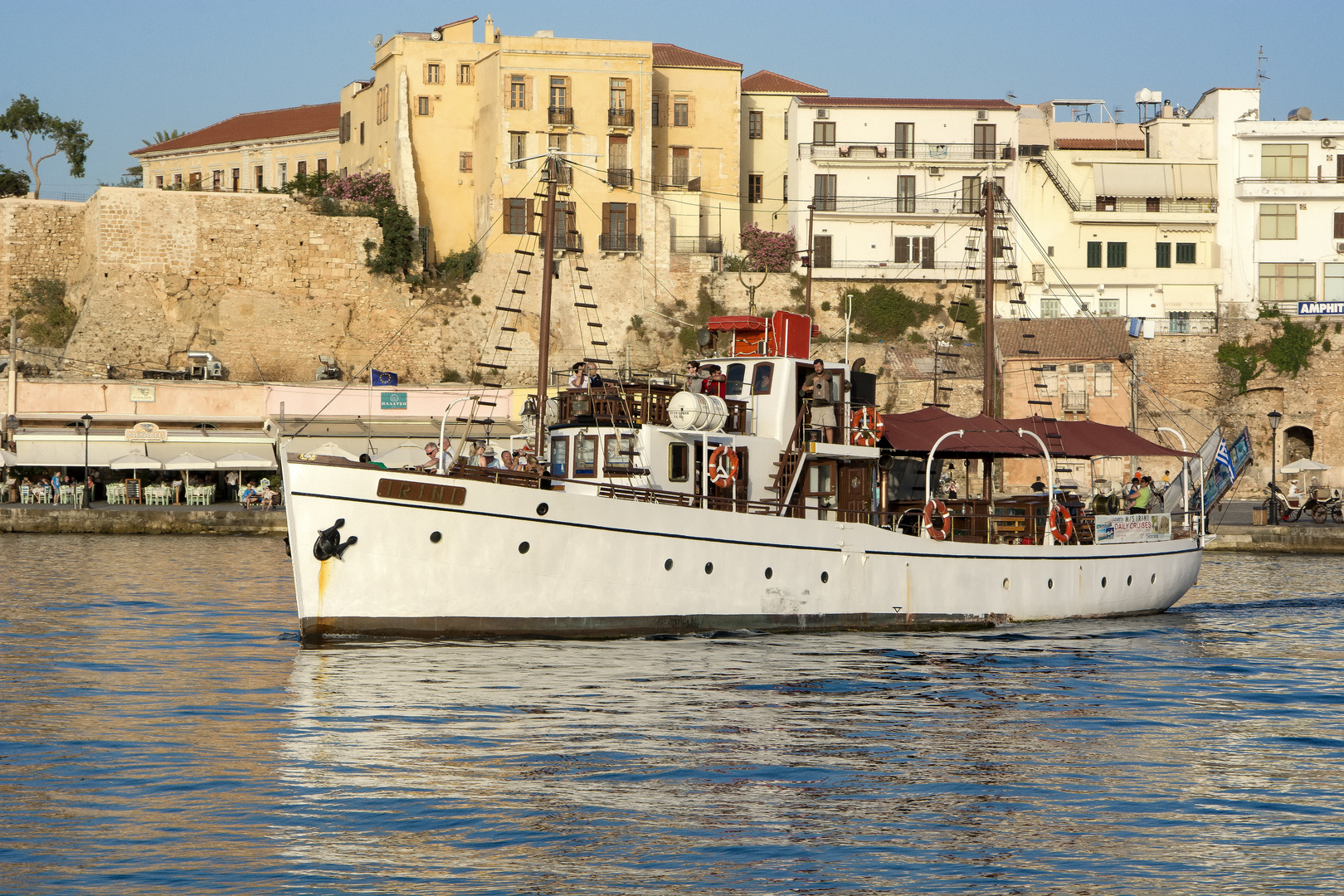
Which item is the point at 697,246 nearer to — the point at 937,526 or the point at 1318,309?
the point at 1318,309

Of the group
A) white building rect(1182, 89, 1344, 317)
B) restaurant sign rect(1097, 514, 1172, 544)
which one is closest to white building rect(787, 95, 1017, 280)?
white building rect(1182, 89, 1344, 317)

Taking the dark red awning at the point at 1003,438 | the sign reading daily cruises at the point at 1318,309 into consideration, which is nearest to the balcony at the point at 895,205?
the sign reading daily cruises at the point at 1318,309

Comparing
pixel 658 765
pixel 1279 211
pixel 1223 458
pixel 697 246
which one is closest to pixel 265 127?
pixel 697 246

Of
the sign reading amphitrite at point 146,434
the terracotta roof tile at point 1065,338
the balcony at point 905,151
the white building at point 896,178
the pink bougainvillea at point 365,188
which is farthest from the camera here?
the pink bougainvillea at point 365,188

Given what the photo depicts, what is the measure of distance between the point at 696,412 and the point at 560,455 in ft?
6.92

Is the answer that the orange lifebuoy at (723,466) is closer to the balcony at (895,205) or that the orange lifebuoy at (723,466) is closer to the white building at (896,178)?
the white building at (896,178)

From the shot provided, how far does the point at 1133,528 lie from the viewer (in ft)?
84.7

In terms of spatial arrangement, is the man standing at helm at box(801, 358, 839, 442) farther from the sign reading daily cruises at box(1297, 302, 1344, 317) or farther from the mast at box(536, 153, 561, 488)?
the sign reading daily cruises at box(1297, 302, 1344, 317)

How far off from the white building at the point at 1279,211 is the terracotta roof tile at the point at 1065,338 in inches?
248

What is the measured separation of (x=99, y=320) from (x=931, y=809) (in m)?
50.2

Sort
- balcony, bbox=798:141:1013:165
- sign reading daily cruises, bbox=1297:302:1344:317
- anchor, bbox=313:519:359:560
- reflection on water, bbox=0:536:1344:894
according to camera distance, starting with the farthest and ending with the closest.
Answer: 1. balcony, bbox=798:141:1013:165
2. sign reading daily cruises, bbox=1297:302:1344:317
3. anchor, bbox=313:519:359:560
4. reflection on water, bbox=0:536:1344:894

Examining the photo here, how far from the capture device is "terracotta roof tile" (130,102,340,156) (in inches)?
2849

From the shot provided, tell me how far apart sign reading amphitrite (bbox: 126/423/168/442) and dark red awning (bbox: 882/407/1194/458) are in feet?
95.2

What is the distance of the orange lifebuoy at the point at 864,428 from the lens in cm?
2297
